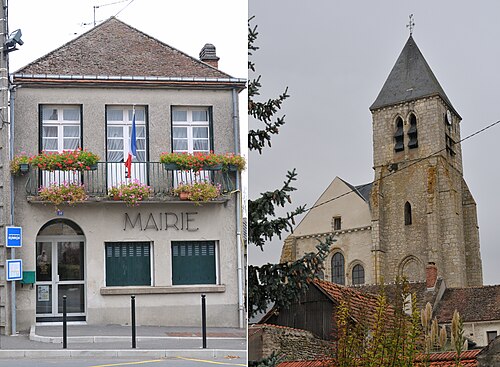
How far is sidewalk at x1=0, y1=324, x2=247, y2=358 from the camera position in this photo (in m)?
2.60

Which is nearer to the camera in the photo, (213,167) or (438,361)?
(438,361)

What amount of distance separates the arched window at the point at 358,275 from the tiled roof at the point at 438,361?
259 millimetres

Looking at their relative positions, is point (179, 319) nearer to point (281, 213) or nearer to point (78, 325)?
point (78, 325)

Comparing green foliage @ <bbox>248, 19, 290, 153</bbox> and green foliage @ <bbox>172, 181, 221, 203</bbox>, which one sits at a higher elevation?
green foliage @ <bbox>248, 19, 290, 153</bbox>

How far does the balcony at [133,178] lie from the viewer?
266 centimetres

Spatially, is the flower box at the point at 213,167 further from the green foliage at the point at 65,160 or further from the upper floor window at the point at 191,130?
the green foliage at the point at 65,160

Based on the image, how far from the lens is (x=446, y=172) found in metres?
2.11

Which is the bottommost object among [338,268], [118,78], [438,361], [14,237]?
[438,361]

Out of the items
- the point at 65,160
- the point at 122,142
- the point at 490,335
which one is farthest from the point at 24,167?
the point at 490,335

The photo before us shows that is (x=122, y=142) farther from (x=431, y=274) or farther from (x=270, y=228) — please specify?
(x=431, y=274)

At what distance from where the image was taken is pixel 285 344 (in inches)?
88.7

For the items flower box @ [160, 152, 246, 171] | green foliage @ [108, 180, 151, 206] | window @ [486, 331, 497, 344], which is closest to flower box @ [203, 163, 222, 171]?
flower box @ [160, 152, 246, 171]

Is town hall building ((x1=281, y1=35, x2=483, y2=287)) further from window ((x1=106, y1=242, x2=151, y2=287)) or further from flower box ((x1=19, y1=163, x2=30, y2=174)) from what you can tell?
flower box ((x1=19, y1=163, x2=30, y2=174))

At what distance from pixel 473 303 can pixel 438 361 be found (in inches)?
7.7
